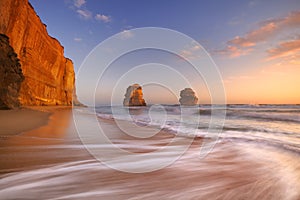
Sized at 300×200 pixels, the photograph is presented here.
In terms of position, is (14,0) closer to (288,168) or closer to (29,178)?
(29,178)

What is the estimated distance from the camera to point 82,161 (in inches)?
99.4

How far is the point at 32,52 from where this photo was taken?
21484 mm

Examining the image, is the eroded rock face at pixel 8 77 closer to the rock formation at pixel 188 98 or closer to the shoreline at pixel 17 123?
the shoreline at pixel 17 123

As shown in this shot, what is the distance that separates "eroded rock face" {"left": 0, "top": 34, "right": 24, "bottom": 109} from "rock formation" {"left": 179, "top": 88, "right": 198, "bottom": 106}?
222ft

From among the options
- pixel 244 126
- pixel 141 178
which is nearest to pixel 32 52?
pixel 244 126

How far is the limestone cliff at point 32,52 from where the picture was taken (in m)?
15.8

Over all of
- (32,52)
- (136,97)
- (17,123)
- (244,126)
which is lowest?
(244,126)

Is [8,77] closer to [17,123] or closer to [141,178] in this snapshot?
[17,123]

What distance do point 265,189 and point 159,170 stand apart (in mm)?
1164

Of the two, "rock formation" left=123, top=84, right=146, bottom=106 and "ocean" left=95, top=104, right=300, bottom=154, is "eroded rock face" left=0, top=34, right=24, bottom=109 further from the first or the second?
"rock formation" left=123, top=84, right=146, bottom=106

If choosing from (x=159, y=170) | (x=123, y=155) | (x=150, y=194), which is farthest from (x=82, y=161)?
(x=150, y=194)

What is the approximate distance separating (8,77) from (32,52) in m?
13.6

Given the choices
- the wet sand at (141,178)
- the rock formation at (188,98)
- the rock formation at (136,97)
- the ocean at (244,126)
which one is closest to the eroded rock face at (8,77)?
the ocean at (244,126)

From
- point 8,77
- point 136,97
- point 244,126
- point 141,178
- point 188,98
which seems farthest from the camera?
point 188,98
